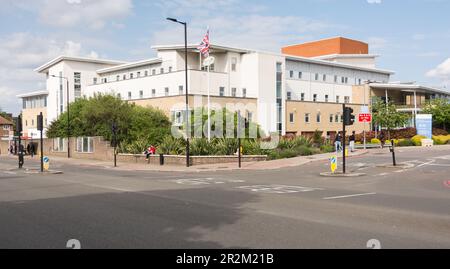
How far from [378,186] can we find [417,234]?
952 cm

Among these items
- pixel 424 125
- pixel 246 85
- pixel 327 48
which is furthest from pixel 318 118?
pixel 327 48

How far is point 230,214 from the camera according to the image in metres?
11.8

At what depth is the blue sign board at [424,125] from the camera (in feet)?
167

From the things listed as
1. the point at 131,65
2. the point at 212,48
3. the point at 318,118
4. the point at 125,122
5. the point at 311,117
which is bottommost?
the point at 125,122

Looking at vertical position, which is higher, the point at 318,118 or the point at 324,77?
the point at 324,77

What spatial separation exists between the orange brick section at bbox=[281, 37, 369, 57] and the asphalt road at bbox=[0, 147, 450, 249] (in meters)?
71.9

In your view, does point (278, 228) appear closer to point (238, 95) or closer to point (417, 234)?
point (417, 234)

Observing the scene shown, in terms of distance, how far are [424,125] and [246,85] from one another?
20362mm

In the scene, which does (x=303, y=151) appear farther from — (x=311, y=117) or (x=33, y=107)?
(x=33, y=107)

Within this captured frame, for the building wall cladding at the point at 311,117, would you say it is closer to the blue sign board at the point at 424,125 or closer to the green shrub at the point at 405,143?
the blue sign board at the point at 424,125

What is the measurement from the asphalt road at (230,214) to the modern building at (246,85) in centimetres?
2869
